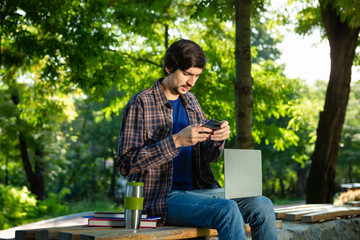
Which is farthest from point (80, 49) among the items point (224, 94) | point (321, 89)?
point (321, 89)

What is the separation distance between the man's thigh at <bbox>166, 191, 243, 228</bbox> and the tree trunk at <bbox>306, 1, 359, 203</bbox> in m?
5.35

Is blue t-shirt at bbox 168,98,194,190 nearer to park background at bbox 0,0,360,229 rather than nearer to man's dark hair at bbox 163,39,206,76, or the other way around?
man's dark hair at bbox 163,39,206,76

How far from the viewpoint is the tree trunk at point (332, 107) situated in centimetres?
753

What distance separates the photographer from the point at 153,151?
8.67 feet

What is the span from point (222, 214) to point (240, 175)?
1.27 ft

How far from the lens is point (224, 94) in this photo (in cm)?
806

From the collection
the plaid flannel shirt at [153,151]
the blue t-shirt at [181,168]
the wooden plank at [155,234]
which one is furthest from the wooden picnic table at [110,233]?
the blue t-shirt at [181,168]

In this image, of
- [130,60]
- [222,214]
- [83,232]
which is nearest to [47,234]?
[83,232]

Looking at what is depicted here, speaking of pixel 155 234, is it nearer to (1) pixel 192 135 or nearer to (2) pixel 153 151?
(2) pixel 153 151

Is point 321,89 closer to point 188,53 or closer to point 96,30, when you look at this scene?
point 96,30

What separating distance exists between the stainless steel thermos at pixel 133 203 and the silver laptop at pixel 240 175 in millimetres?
506

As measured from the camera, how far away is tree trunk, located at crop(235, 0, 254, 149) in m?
4.92

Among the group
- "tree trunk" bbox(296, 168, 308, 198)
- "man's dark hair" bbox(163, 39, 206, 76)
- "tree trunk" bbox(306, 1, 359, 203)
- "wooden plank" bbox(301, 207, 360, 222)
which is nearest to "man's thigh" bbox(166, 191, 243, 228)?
"man's dark hair" bbox(163, 39, 206, 76)

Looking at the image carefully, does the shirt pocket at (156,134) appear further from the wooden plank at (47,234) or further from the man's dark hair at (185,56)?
the wooden plank at (47,234)
